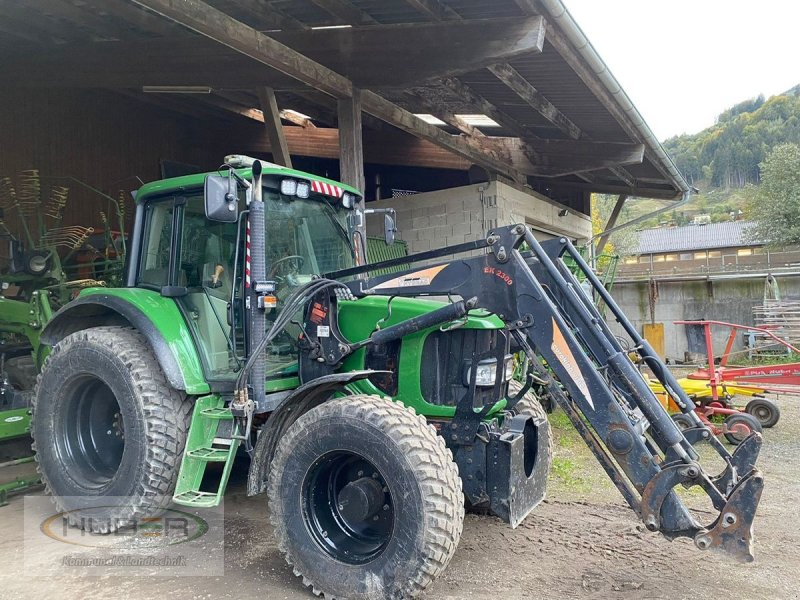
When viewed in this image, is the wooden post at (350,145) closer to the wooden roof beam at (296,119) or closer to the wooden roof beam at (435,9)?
the wooden roof beam at (435,9)

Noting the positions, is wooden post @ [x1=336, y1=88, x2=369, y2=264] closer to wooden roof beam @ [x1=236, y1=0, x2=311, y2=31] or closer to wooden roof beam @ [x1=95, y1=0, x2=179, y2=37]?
wooden roof beam @ [x1=236, y1=0, x2=311, y2=31]

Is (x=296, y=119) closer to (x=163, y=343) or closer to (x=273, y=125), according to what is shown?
(x=273, y=125)

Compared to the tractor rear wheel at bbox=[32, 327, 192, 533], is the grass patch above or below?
below

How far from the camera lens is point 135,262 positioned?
14.7 feet

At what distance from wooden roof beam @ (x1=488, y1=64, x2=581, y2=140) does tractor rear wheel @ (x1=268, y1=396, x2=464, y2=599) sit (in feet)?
15.4

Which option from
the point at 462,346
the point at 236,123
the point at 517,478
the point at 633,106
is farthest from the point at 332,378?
the point at 236,123

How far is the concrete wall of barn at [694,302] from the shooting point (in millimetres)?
16875

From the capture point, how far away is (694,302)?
17859 millimetres

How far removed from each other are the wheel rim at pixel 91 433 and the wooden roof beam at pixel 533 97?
4.83 metres

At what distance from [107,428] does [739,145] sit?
9324cm

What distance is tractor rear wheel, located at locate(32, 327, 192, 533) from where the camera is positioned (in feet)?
12.7

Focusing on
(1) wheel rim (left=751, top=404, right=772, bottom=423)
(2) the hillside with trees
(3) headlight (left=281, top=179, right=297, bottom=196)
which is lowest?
(1) wheel rim (left=751, top=404, right=772, bottom=423)

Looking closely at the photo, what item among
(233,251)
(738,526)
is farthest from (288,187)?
(738,526)

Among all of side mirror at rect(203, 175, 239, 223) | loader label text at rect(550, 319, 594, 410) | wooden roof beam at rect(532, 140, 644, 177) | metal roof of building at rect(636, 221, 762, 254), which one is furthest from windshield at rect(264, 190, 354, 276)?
metal roof of building at rect(636, 221, 762, 254)
